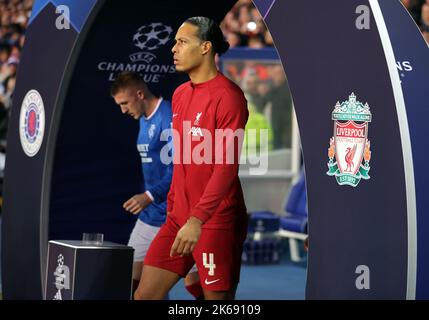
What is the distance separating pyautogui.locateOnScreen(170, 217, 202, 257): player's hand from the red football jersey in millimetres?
69

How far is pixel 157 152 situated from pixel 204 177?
1.44m

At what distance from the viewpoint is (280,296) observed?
973 centimetres

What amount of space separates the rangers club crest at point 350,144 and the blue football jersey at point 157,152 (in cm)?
246

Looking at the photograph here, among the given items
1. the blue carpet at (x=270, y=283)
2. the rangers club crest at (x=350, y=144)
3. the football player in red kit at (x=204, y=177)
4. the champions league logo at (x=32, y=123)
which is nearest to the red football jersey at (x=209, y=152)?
the football player in red kit at (x=204, y=177)

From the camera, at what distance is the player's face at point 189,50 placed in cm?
593

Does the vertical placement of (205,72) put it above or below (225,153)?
above

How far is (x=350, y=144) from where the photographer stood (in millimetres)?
4914

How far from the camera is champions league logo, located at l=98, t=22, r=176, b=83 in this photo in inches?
288

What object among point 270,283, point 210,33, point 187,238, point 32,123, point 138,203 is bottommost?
point 270,283

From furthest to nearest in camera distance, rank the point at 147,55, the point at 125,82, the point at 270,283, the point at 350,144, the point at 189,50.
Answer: the point at 270,283 < the point at 147,55 < the point at 125,82 < the point at 189,50 < the point at 350,144

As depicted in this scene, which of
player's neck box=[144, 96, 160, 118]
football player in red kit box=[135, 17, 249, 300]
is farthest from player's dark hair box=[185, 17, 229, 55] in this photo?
player's neck box=[144, 96, 160, 118]

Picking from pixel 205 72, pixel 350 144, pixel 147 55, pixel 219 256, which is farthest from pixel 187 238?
pixel 147 55

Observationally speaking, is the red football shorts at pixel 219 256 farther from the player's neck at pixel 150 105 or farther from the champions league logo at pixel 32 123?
the champions league logo at pixel 32 123

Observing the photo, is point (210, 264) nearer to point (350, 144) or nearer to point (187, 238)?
point (187, 238)
